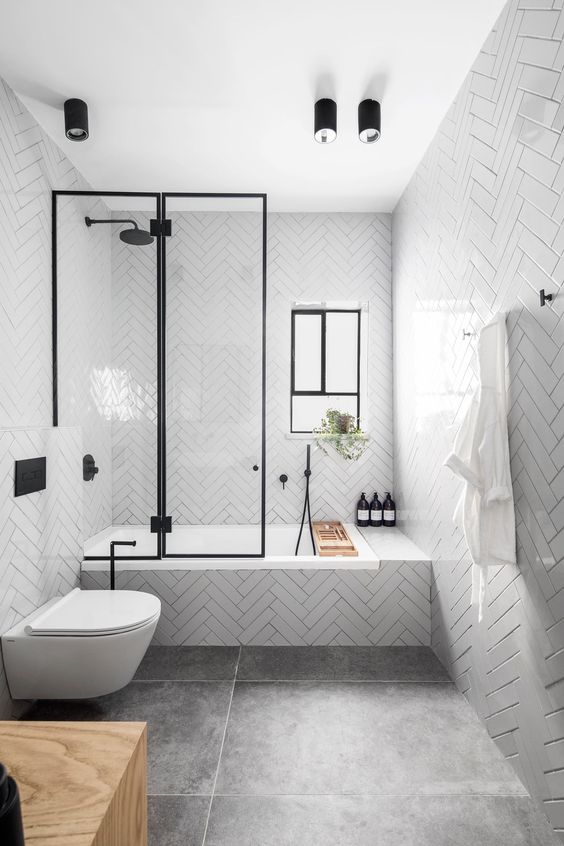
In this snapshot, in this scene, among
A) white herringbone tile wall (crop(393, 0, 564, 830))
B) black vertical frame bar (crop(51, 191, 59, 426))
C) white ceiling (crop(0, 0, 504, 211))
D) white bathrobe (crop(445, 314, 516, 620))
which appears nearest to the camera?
white herringbone tile wall (crop(393, 0, 564, 830))

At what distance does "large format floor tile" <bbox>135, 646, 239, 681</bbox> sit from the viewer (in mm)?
2416

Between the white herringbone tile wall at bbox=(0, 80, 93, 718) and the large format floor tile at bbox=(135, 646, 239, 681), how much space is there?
595 mm

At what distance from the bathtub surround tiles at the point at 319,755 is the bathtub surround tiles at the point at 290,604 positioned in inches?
4.6

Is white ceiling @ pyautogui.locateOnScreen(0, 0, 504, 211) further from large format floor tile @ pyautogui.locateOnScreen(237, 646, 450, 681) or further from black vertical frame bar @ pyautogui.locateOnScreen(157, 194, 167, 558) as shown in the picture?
large format floor tile @ pyautogui.locateOnScreen(237, 646, 450, 681)

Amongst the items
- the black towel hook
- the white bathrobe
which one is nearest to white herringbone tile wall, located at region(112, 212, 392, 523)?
the white bathrobe

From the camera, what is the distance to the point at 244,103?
2303 mm

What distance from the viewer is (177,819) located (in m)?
1.57

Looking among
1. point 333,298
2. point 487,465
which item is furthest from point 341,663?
point 333,298

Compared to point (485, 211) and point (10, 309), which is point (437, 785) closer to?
point (485, 211)

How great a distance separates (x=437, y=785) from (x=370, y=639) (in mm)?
1000

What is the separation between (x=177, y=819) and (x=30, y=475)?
1457 millimetres

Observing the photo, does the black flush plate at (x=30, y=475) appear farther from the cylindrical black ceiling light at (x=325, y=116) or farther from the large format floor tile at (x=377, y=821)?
the cylindrical black ceiling light at (x=325, y=116)

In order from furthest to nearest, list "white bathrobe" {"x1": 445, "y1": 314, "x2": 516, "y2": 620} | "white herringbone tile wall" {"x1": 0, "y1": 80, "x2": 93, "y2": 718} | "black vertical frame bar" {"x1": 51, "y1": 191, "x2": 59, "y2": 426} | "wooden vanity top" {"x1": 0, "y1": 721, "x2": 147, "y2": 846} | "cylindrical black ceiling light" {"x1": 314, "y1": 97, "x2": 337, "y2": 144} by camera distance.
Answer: "black vertical frame bar" {"x1": 51, "y1": 191, "x2": 59, "y2": 426}
"cylindrical black ceiling light" {"x1": 314, "y1": 97, "x2": 337, "y2": 144}
"white herringbone tile wall" {"x1": 0, "y1": 80, "x2": 93, "y2": 718}
"white bathrobe" {"x1": 445, "y1": 314, "x2": 516, "y2": 620}
"wooden vanity top" {"x1": 0, "y1": 721, "x2": 147, "y2": 846}

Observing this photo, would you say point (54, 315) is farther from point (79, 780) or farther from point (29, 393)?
point (79, 780)
